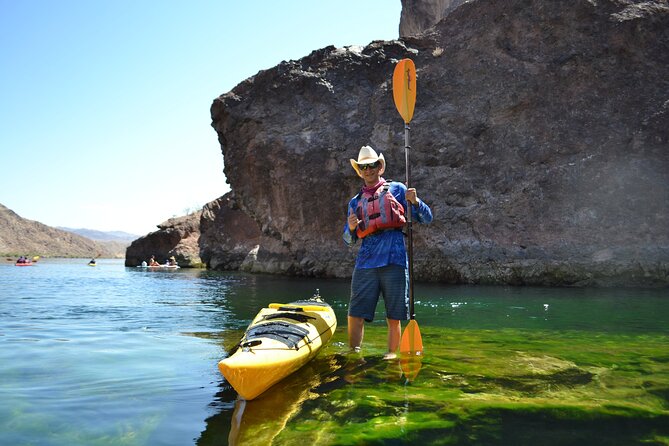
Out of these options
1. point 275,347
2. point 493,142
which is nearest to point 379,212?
point 275,347

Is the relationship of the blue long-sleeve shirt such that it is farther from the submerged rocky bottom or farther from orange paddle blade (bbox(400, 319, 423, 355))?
the submerged rocky bottom

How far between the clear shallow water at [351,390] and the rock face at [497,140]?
9533 millimetres

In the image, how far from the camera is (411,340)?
15.4ft

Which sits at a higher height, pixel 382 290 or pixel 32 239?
pixel 32 239

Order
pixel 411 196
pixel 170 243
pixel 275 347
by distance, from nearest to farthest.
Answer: pixel 275 347, pixel 411 196, pixel 170 243

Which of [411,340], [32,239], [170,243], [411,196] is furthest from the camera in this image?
[32,239]

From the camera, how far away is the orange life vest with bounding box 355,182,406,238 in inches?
174

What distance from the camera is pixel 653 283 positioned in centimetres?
1435

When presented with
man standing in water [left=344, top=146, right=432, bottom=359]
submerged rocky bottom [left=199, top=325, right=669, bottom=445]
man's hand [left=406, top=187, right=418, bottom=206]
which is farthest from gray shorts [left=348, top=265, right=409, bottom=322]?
man's hand [left=406, top=187, right=418, bottom=206]

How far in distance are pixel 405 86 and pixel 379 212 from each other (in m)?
1.93

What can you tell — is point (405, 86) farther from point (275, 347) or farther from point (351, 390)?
point (351, 390)

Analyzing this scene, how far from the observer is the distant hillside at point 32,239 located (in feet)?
322

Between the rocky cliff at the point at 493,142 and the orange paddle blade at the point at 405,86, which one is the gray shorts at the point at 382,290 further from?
the rocky cliff at the point at 493,142

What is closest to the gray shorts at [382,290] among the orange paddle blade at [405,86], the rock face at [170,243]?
the orange paddle blade at [405,86]
